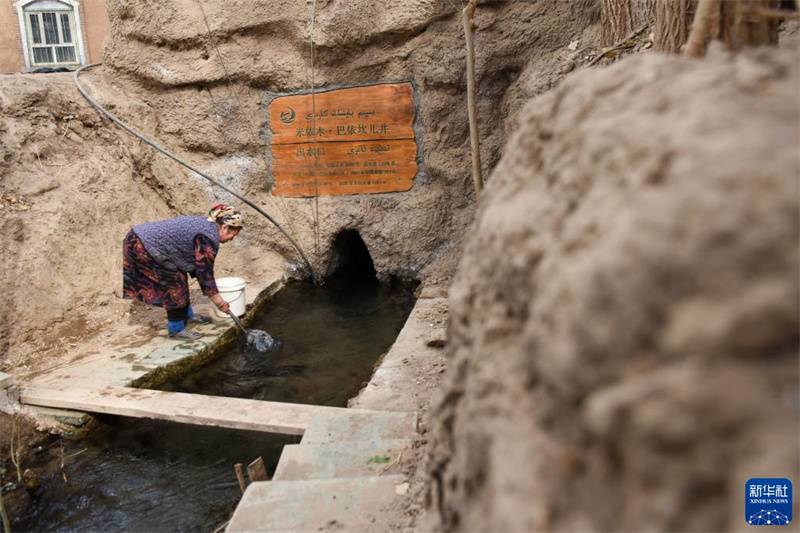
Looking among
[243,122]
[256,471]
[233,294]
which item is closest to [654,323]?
[256,471]

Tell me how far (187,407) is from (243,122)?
4233mm

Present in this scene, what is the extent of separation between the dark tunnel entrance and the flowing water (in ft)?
5.03

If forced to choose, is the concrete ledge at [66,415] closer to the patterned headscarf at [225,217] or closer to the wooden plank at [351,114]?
the patterned headscarf at [225,217]

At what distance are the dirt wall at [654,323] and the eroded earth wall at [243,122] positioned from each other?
476 cm

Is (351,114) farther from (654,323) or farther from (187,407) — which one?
(654,323)

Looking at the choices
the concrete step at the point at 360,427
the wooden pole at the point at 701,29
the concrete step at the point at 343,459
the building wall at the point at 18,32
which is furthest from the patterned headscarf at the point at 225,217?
the building wall at the point at 18,32

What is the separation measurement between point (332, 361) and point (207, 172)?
3.38 meters

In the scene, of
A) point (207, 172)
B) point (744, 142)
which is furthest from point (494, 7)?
point (744, 142)

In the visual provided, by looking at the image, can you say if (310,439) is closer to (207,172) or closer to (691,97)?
(691,97)

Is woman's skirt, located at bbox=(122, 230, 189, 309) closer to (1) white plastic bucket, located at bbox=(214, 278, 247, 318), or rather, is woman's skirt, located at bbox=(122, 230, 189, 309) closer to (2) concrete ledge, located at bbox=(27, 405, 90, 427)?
(1) white plastic bucket, located at bbox=(214, 278, 247, 318)

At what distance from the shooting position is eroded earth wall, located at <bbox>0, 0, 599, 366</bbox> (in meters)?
5.67

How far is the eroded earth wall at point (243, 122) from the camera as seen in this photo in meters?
5.67

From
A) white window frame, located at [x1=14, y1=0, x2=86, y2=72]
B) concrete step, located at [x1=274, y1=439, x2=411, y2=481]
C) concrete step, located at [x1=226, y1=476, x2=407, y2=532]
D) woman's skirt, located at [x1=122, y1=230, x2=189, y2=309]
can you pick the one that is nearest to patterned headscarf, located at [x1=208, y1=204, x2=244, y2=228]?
woman's skirt, located at [x1=122, y1=230, x2=189, y2=309]

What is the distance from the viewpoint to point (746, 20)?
5.36 ft
